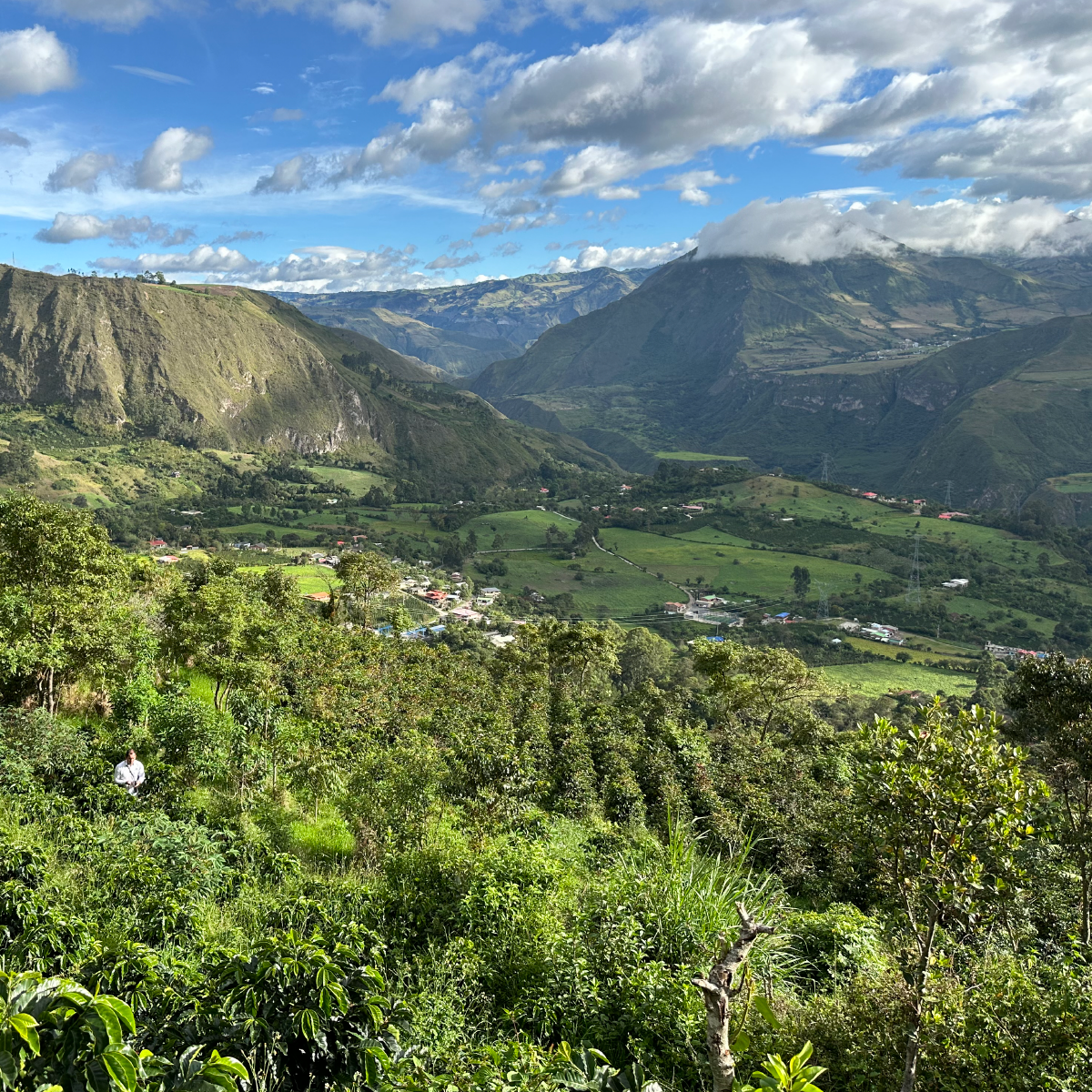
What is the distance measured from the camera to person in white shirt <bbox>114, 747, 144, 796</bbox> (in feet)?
42.2

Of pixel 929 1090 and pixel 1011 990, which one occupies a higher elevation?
pixel 1011 990

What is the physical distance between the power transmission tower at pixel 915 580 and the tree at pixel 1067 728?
114353 millimetres

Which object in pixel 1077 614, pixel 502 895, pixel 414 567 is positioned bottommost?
pixel 1077 614

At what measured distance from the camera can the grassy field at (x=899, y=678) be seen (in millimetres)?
80875

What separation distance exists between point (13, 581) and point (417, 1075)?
16.0 metres

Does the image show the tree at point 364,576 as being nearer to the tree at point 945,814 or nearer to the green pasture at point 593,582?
the tree at point 945,814

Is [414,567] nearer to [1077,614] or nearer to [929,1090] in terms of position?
[1077,614]

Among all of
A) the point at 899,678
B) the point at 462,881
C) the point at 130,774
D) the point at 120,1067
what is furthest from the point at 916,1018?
the point at 899,678

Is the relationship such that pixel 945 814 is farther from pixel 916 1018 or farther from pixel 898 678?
pixel 898 678

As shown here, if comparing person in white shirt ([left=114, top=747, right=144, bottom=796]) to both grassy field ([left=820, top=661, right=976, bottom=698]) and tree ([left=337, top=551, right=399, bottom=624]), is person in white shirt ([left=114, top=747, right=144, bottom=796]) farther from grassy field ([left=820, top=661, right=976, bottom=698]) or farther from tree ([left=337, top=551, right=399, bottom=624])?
grassy field ([left=820, top=661, right=976, bottom=698])

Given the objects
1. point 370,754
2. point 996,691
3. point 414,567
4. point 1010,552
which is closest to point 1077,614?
point 1010,552

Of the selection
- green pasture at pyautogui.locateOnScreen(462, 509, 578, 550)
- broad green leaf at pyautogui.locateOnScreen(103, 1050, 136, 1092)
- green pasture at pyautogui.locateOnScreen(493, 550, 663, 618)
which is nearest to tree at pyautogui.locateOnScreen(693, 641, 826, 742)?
broad green leaf at pyautogui.locateOnScreen(103, 1050, 136, 1092)

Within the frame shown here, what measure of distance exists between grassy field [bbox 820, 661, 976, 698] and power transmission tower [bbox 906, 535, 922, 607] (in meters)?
27.8

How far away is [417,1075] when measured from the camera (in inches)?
220
